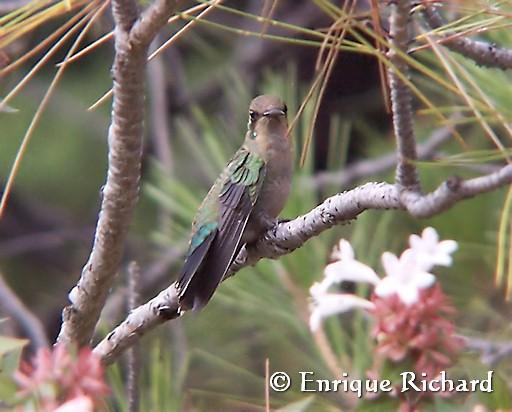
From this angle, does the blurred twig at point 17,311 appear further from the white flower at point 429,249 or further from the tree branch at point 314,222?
the white flower at point 429,249

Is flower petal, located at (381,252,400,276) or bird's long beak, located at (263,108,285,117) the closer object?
flower petal, located at (381,252,400,276)

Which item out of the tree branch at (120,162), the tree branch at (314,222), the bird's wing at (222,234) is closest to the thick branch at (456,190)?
the tree branch at (314,222)

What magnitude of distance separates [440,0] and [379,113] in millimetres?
2557

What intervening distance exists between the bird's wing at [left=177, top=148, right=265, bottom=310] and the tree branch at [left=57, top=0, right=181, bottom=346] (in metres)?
0.15

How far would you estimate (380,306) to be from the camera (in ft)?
4.17

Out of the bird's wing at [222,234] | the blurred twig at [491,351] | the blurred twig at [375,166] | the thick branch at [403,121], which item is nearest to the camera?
the thick branch at [403,121]

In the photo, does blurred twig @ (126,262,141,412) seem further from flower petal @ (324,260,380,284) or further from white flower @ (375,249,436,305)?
white flower @ (375,249,436,305)

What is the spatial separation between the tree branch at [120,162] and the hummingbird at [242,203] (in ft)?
0.51

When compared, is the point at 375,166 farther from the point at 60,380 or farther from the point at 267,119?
the point at 60,380

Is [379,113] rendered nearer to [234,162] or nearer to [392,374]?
[234,162]

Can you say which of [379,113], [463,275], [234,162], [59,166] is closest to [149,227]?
[59,166]

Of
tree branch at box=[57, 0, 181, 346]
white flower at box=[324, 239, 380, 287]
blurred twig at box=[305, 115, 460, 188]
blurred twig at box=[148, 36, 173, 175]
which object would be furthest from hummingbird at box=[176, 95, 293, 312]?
blurred twig at box=[148, 36, 173, 175]

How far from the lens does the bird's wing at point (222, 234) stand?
70.2 inches

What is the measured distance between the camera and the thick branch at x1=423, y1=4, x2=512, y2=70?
1.61m
